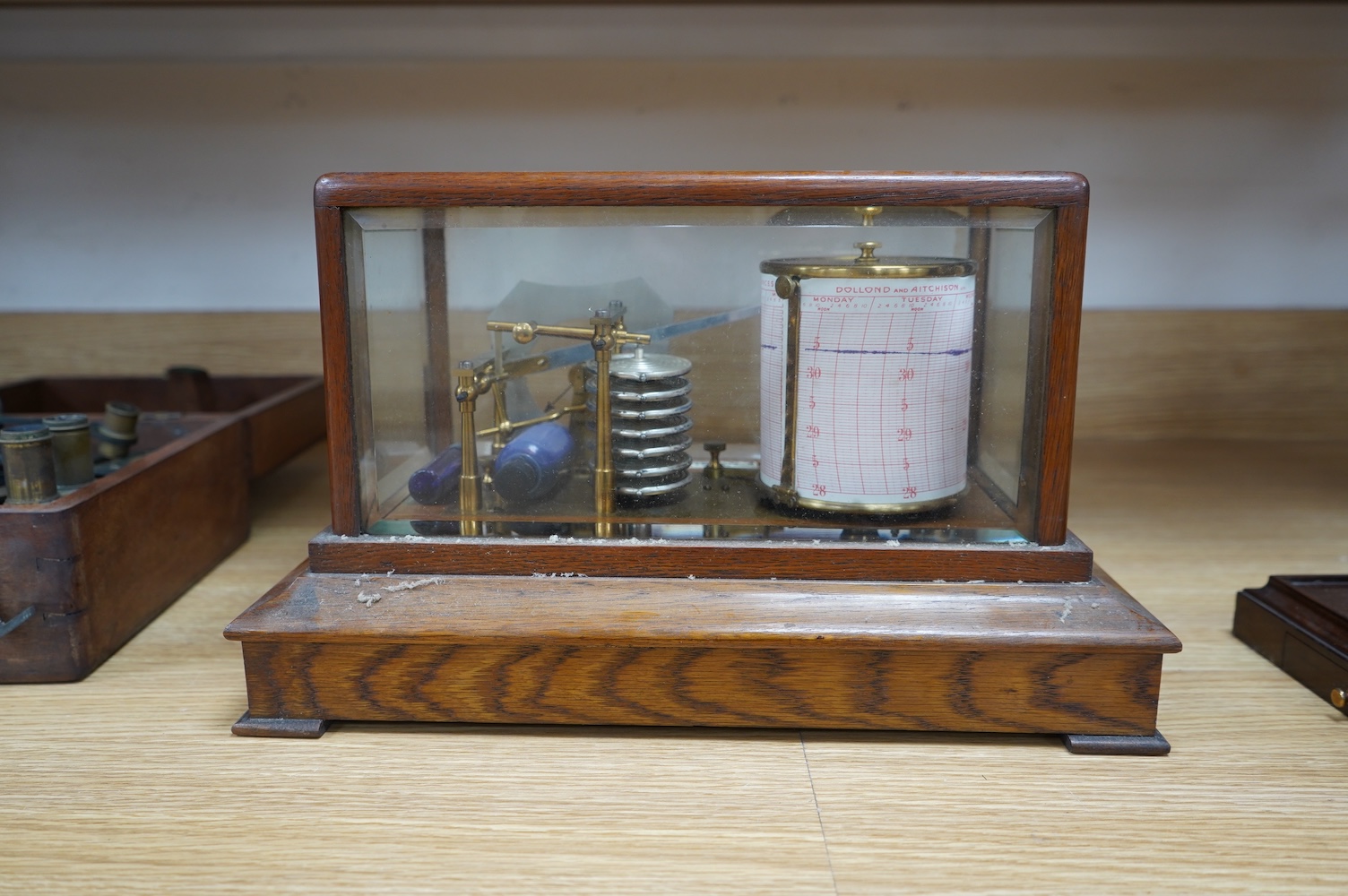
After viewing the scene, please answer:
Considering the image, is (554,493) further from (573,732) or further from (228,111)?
(228,111)

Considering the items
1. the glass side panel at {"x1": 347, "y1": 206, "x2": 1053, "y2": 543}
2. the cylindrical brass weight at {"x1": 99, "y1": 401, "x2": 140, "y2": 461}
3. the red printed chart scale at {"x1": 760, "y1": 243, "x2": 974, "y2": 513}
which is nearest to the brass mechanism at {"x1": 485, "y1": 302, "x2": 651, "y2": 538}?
the glass side panel at {"x1": 347, "y1": 206, "x2": 1053, "y2": 543}

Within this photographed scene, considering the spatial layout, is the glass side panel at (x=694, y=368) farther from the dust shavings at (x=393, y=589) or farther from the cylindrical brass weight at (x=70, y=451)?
the cylindrical brass weight at (x=70, y=451)

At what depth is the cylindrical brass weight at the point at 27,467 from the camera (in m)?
0.72

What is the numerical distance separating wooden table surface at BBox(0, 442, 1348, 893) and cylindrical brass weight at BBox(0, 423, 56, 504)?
0.43ft

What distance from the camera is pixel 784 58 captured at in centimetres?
134

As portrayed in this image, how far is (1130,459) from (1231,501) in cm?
19

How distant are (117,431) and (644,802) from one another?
686 millimetres

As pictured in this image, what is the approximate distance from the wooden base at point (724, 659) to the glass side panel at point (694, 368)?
0.07 meters

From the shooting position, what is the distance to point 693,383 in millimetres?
752

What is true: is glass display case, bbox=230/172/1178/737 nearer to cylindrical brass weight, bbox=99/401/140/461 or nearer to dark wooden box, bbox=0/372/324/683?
dark wooden box, bbox=0/372/324/683

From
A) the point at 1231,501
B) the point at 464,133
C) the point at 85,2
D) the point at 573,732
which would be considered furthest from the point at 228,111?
the point at 1231,501

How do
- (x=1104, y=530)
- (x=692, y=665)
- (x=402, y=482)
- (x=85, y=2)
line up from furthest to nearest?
(x=85, y=2)
(x=1104, y=530)
(x=402, y=482)
(x=692, y=665)

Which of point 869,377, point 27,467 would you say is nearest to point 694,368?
point 869,377

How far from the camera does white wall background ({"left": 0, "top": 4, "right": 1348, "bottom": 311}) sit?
52.7 inches
